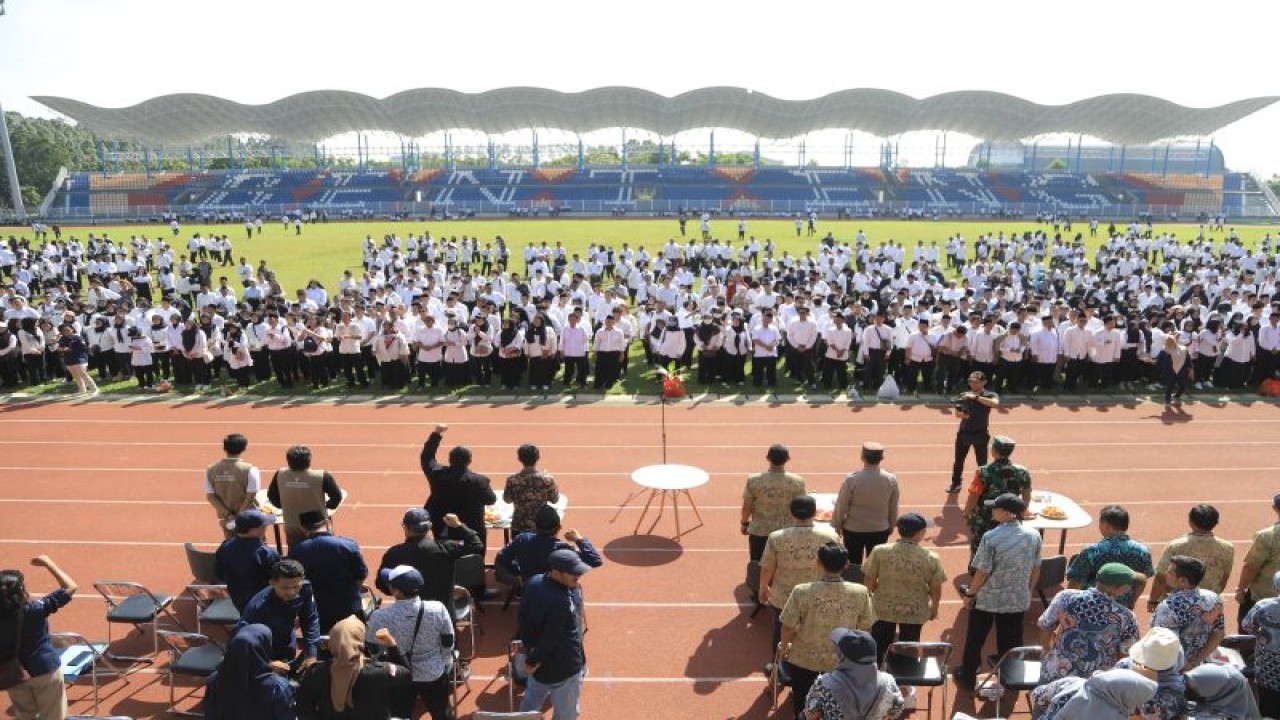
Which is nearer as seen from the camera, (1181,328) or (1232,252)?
(1181,328)

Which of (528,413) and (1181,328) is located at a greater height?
(1181,328)

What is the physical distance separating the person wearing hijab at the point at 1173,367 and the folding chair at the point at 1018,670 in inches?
435

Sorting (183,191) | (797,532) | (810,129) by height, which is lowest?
(797,532)

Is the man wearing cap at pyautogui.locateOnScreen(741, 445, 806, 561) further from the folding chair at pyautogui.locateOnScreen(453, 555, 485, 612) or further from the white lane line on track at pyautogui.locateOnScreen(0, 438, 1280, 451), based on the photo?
the white lane line on track at pyautogui.locateOnScreen(0, 438, 1280, 451)

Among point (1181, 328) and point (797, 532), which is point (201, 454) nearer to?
point (797, 532)

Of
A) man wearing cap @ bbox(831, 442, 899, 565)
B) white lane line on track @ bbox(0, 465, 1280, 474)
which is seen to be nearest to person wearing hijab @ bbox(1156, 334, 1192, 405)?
white lane line on track @ bbox(0, 465, 1280, 474)

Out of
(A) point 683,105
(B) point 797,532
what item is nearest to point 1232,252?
(B) point 797,532

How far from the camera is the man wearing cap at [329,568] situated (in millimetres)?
5691

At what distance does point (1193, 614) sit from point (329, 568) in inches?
223

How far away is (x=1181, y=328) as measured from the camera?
1541 cm

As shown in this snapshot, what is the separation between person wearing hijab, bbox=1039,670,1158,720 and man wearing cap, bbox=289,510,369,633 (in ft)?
14.5

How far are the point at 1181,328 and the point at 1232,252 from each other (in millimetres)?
20258

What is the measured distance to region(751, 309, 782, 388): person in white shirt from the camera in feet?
50.3

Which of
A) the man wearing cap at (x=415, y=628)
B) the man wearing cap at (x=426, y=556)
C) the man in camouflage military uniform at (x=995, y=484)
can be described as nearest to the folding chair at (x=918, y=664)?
the man in camouflage military uniform at (x=995, y=484)
